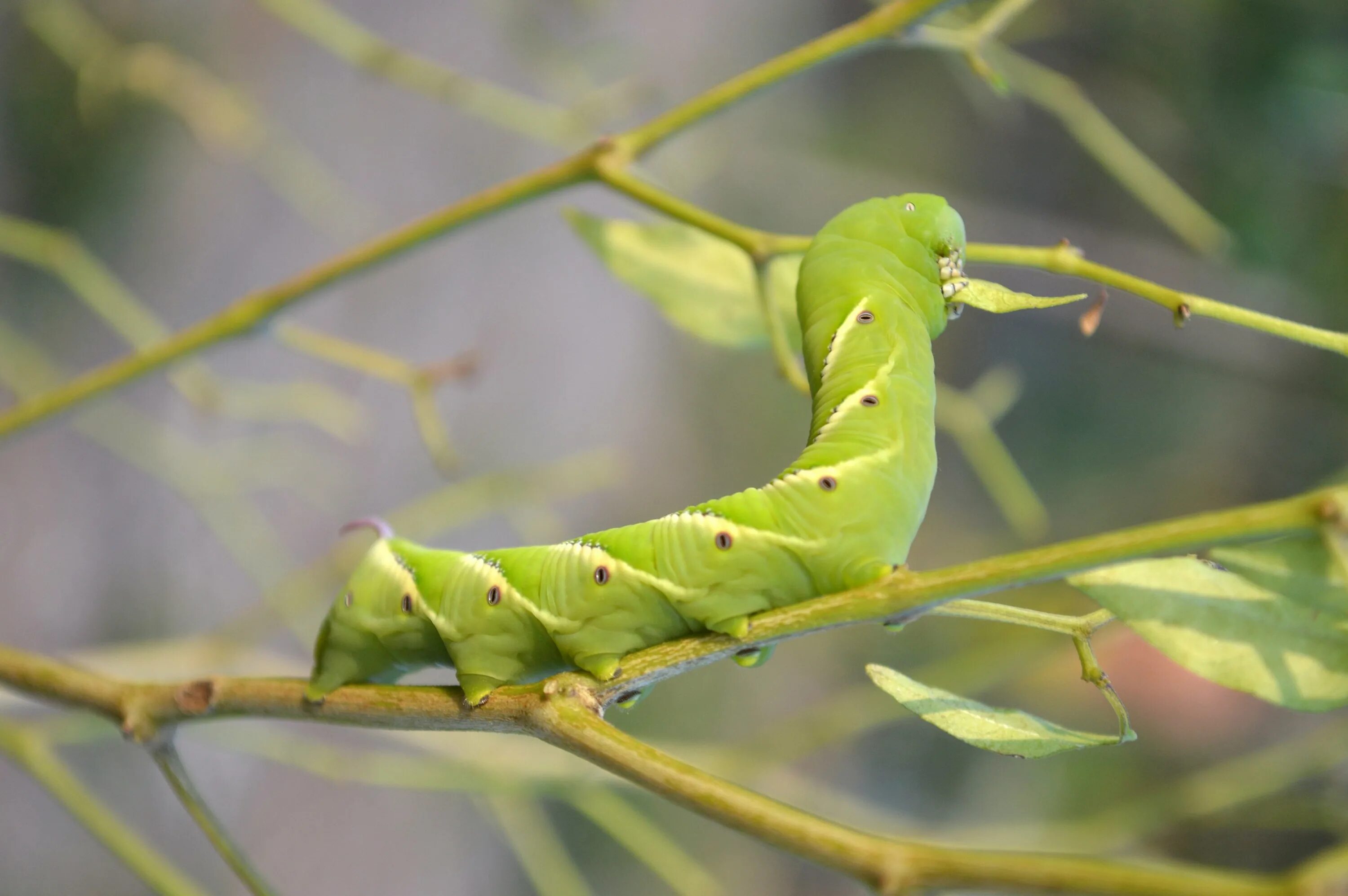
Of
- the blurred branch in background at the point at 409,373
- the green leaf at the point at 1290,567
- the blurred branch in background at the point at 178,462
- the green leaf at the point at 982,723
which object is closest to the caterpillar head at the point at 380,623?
the blurred branch in background at the point at 409,373

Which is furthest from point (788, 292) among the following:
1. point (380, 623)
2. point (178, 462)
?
point (178, 462)

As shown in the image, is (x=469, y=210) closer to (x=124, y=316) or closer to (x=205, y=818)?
(x=205, y=818)

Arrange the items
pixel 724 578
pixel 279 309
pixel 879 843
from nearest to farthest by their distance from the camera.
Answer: pixel 879 843, pixel 724 578, pixel 279 309

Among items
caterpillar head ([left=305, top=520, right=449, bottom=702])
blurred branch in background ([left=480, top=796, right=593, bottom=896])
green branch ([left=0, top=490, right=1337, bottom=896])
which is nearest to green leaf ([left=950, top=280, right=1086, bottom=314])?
green branch ([left=0, top=490, right=1337, bottom=896])

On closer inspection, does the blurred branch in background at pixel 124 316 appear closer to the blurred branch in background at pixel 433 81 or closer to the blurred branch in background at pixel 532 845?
the blurred branch in background at pixel 433 81

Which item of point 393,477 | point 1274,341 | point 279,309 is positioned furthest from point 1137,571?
point 1274,341

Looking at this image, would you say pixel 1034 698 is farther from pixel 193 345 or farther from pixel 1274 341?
pixel 193 345

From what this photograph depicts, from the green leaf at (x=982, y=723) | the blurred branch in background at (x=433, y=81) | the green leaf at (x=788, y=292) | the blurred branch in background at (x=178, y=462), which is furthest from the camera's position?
the blurred branch in background at (x=178, y=462)
